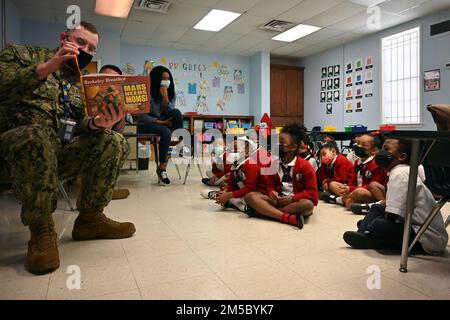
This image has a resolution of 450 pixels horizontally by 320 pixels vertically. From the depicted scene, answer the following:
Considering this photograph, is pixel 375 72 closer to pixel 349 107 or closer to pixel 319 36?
pixel 349 107

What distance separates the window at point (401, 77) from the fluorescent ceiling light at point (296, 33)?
1399 millimetres

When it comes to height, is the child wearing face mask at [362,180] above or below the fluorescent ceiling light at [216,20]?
below

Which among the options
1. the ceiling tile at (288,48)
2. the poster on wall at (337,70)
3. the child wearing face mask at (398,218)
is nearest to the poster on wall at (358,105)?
the poster on wall at (337,70)

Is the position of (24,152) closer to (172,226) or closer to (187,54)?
(172,226)

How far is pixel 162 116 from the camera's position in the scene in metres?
3.63

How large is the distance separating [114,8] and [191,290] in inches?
203

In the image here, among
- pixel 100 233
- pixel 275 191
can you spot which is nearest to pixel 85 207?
pixel 100 233

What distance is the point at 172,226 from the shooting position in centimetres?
193

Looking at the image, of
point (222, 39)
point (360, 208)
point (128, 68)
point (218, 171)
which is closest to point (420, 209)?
point (360, 208)

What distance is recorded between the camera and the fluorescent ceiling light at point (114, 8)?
192 inches

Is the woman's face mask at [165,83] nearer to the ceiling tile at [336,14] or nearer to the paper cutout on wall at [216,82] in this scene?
the ceiling tile at [336,14]

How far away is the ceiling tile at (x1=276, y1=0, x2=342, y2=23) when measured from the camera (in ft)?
16.0

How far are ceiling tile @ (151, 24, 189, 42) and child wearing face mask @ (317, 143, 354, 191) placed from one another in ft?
13.6

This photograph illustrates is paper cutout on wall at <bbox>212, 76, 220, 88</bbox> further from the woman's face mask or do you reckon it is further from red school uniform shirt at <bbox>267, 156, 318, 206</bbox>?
red school uniform shirt at <bbox>267, 156, 318, 206</bbox>
